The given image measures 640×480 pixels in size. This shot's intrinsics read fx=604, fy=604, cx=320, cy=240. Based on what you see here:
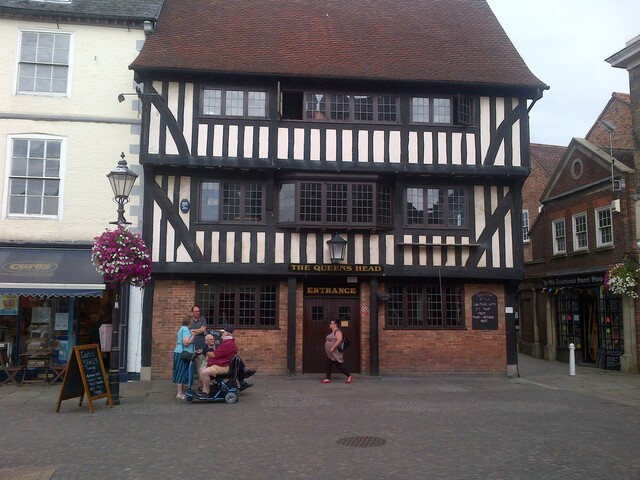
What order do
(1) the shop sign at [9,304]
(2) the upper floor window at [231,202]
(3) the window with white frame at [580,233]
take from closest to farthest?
(1) the shop sign at [9,304] < (2) the upper floor window at [231,202] < (3) the window with white frame at [580,233]

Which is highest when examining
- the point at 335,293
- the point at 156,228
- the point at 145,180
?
the point at 145,180

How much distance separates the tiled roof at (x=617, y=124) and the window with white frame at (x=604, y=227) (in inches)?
103

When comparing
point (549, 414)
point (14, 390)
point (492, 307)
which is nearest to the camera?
point (549, 414)

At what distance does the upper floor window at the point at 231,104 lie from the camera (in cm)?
1636

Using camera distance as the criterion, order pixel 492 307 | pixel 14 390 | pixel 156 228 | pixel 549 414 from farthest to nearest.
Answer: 1. pixel 492 307
2. pixel 156 228
3. pixel 14 390
4. pixel 549 414

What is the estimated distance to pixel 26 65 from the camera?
53.0ft

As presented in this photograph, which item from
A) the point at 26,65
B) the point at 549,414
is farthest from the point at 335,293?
the point at 26,65

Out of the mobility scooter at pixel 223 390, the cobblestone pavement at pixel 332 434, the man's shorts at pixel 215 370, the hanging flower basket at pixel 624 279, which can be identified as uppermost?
the hanging flower basket at pixel 624 279

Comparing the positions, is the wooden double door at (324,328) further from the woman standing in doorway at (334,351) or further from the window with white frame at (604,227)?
the window with white frame at (604,227)

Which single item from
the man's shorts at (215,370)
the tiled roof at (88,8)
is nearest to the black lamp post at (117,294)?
the man's shorts at (215,370)

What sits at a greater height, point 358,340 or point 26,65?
point 26,65

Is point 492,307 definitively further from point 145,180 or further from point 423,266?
point 145,180

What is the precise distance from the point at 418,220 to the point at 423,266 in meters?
1.32

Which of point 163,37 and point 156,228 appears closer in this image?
point 156,228
